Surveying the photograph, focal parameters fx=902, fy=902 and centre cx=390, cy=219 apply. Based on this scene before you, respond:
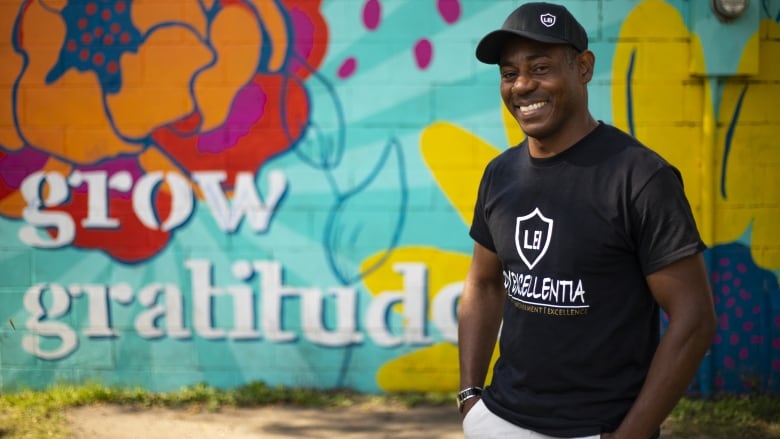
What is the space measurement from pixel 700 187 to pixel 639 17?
1.01m

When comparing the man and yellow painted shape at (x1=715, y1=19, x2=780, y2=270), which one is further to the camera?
yellow painted shape at (x1=715, y1=19, x2=780, y2=270)

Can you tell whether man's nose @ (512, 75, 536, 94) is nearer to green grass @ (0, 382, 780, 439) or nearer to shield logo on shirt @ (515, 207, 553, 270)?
shield logo on shirt @ (515, 207, 553, 270)

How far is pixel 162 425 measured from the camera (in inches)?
189

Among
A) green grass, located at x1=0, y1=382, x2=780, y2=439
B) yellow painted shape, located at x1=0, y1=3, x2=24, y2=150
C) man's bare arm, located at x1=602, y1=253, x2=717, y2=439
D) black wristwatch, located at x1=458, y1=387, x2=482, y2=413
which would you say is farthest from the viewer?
yellow painted shape, located at x1=0, y1=3, x2=24, y2=150

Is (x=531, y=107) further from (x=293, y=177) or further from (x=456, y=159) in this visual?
(x=293, y=177)

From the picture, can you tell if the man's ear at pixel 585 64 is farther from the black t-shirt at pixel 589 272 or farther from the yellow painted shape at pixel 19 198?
the yellow painted shape at pixel 19 198

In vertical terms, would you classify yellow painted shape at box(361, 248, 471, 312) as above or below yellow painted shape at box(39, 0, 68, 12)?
below

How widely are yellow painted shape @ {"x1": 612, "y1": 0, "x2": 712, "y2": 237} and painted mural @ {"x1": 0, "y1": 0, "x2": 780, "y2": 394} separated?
0.01 m

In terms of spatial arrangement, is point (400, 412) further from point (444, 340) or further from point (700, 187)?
point (700, 187)

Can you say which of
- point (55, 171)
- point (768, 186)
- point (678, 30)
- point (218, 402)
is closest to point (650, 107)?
point (678, 30)

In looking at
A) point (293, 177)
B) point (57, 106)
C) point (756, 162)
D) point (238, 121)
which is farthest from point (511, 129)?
point (57, 106)

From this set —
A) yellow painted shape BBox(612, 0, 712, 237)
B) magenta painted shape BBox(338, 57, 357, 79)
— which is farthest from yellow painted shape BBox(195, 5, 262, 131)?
yellow painted shape BBox(612, 0, 712, 237)

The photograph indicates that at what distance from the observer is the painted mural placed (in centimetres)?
505

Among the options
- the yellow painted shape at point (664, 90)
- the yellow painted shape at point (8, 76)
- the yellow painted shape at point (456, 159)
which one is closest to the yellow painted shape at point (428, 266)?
the yellow painted shape at point (456, 159)
